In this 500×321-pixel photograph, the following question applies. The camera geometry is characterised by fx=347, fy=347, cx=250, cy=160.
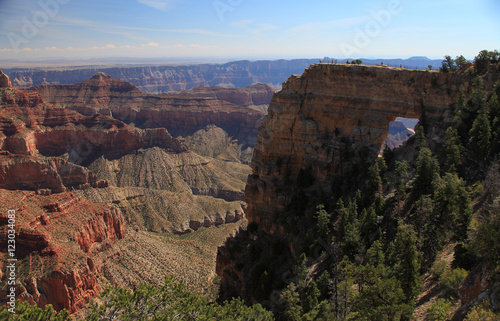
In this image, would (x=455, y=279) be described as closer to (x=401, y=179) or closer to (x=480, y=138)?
(x=401, y=179)

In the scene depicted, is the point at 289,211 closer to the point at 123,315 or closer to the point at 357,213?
the point at 357,213

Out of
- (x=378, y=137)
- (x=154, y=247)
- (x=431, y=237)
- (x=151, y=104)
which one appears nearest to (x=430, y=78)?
(x=378, y=137)

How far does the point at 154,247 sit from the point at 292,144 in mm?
37024

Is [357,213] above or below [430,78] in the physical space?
below

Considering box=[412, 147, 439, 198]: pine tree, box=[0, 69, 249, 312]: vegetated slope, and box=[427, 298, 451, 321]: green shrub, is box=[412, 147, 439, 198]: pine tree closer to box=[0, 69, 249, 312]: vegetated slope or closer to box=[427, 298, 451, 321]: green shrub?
box=[427, 298, 451, 321]: green shrub

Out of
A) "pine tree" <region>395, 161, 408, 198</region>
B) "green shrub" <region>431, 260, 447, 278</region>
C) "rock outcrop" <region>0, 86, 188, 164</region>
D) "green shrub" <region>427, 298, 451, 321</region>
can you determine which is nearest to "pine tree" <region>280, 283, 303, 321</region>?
"green shrub" <region>431, 260, 447, 278</region>

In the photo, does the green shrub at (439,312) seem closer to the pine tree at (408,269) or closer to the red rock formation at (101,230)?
the pine tree at (408,269)

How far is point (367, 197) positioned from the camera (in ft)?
125

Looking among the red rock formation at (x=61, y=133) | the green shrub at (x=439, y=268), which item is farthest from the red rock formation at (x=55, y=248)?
the red rock formation at (x=61, y=133)

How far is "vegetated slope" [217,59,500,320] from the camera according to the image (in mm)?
23328

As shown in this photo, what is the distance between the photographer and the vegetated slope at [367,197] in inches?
918

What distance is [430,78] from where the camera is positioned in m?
42.8

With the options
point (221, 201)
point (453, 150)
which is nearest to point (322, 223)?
point (453, 150)

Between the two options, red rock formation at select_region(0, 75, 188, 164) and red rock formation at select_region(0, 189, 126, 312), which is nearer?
red rock formation at select_region(0, 189, 126, 312)
